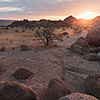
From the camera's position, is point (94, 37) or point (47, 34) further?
point (47, 34)

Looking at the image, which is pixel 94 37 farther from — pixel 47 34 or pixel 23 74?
pixel 23 74

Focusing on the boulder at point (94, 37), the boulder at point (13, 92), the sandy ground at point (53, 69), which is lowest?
the sandy ground at point (53, 69)

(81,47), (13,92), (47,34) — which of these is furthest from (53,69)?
(47,34)

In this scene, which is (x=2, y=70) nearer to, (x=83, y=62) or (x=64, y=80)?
(x=64, y=80)

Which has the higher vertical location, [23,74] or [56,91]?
[56,91]

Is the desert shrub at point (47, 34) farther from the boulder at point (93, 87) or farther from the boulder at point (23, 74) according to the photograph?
the boulder at point (93, 87)

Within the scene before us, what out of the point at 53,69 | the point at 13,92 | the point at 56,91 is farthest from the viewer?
the point at 53,69

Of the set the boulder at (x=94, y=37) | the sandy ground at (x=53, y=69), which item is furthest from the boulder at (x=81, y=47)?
the boulder at (x=94, y=37)

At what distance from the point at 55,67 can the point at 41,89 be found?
1905 millimetres

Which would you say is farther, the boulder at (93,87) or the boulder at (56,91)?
the boulder at (93,87)

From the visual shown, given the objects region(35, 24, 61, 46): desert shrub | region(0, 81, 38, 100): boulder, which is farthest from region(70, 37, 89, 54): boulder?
region(0, 81, 38, 100): boulder

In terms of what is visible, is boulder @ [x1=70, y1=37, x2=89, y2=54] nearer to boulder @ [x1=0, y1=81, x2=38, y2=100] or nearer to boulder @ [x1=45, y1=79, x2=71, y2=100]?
boulder @ [x1=45, y1=79, x2=71, y2=100]

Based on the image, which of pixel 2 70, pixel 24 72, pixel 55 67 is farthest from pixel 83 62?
pixel 2 70

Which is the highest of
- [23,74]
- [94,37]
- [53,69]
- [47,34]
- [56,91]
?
[47,34]
